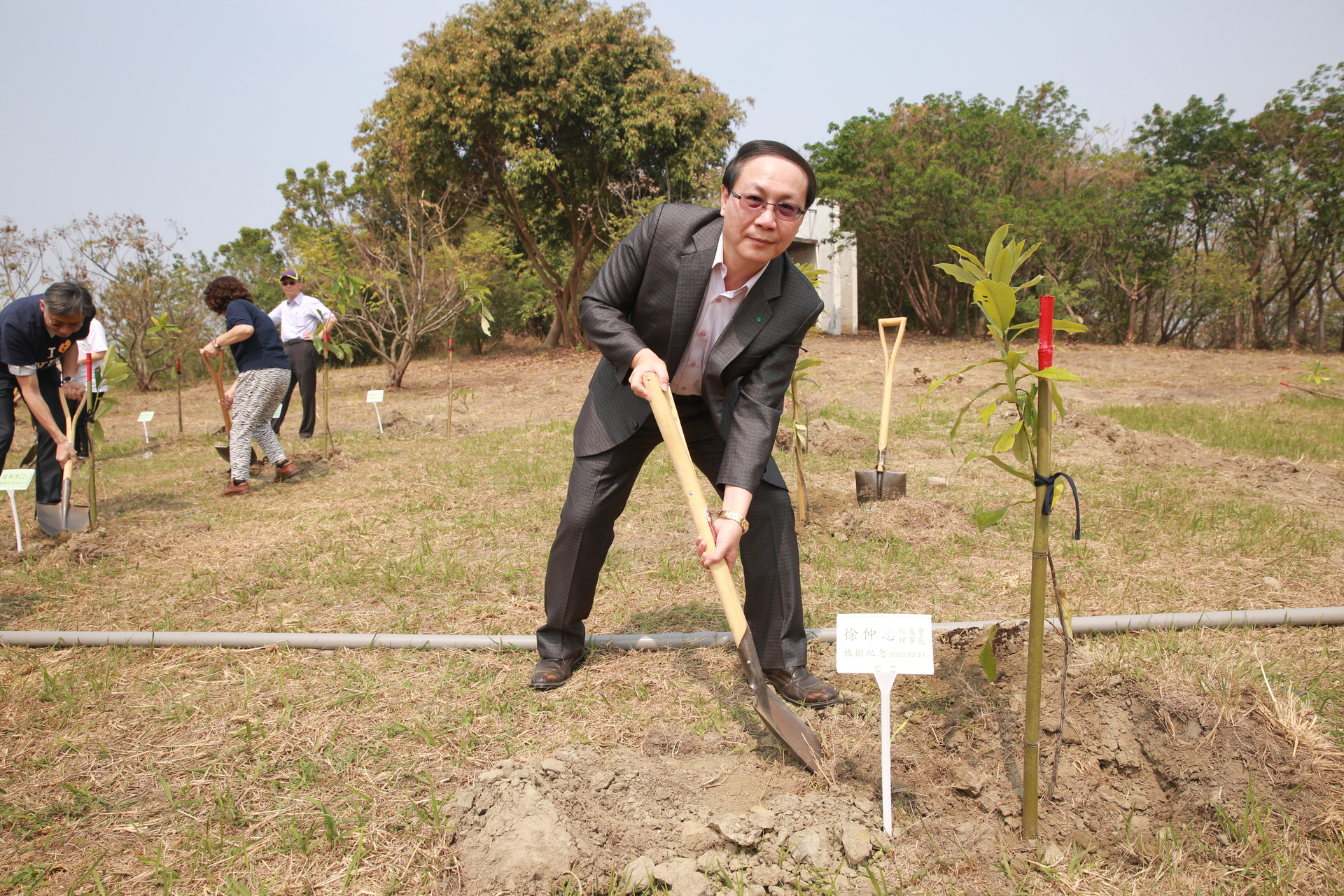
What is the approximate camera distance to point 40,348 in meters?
4.63

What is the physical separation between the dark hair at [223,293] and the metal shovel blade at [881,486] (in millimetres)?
4889

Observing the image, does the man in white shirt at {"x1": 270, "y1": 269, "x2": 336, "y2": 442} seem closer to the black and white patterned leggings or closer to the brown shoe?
the black and white patterned leggings

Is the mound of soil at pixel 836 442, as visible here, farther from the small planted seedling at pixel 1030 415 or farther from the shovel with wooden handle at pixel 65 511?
the shovel with wooden handle at pixel 65 511

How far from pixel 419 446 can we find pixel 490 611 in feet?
15.5

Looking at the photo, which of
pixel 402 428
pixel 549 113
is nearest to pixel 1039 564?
pixel 402 428

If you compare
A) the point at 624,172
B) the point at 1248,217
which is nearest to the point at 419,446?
the point at 624,172

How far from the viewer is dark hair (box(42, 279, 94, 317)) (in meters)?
4.40

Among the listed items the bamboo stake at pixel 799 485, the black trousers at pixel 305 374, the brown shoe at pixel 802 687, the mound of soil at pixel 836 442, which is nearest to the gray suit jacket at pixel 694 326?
the brown shoe at pixel 802 687

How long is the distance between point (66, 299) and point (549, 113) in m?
11.4

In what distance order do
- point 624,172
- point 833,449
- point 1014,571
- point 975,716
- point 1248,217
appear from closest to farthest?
point 975,716, point 1014,571, point 833,449, point 624,172, point 1248,217

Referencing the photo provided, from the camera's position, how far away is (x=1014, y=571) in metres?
3.80

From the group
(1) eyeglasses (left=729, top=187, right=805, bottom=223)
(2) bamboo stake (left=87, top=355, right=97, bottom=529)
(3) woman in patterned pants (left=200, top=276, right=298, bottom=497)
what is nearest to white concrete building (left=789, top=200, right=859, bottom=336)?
(3) woman in patterned pants (left=200, top=276, right=298, bottom=497)

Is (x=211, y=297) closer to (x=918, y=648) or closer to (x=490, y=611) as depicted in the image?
(x=490, y=611)

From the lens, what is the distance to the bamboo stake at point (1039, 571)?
172 centimetres
